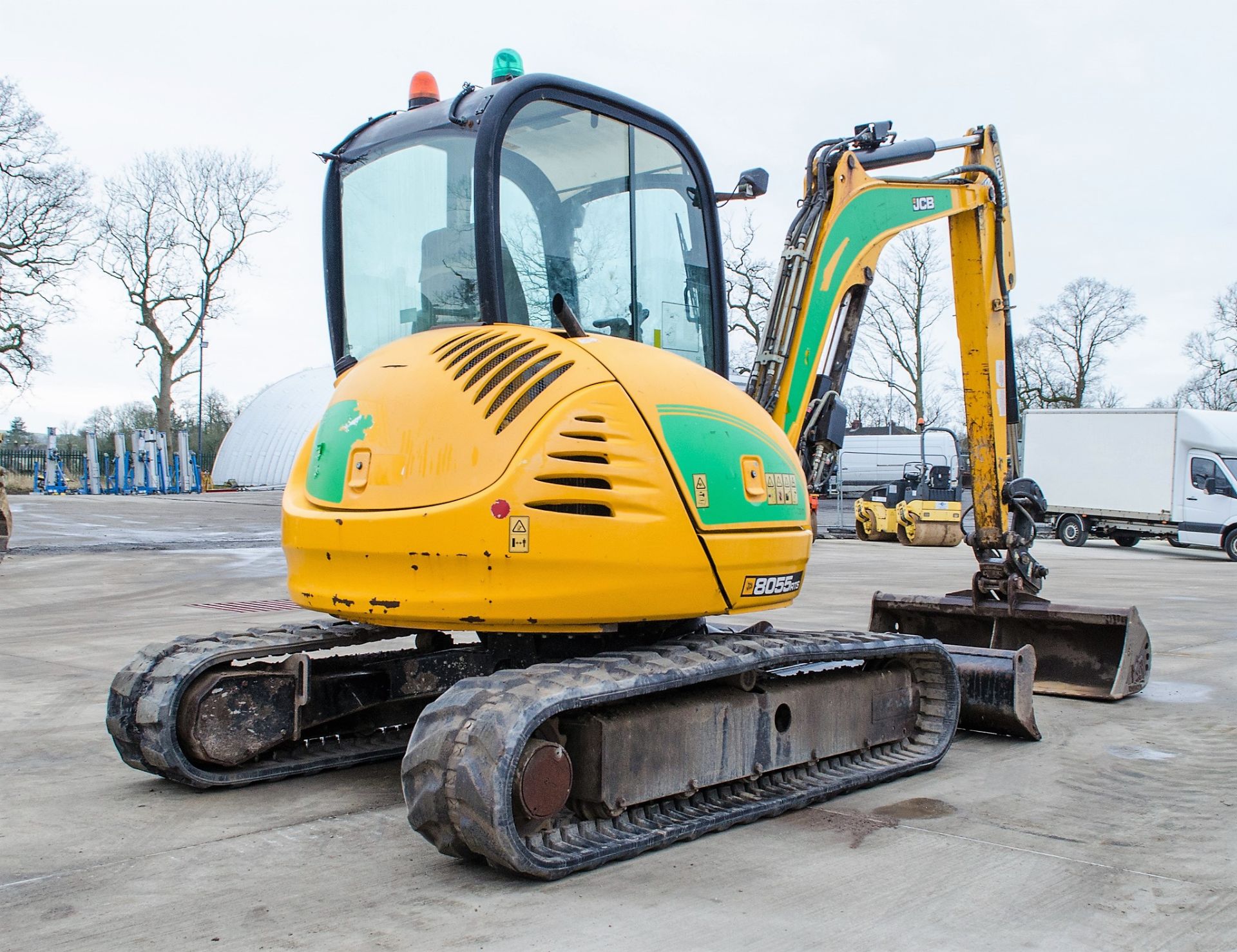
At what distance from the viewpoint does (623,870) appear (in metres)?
4.04

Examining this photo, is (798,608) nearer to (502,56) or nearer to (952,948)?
(502,56)

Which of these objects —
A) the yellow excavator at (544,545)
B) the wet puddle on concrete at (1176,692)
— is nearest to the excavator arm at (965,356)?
the wet puddle on concrete at (1176,692)

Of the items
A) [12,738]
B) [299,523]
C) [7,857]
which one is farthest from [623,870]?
Answer: [12,738]

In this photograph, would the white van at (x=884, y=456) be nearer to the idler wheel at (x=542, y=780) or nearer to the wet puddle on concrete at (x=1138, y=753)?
the wet puddle on concrete at (x=1138, y=753)

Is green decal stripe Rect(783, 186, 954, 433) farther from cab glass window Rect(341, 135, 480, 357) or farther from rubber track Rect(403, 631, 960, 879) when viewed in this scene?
cab glass window Rect(341, 135, 480, 357)

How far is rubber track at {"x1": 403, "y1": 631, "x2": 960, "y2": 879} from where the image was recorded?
3742mm

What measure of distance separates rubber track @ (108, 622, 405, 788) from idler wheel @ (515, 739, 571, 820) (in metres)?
1.73

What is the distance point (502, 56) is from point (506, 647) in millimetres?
2725

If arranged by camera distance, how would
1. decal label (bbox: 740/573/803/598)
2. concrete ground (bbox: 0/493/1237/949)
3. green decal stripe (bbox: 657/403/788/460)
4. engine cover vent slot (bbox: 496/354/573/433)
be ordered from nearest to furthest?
concrete ground (bbox: 0/493/1237/949) → engine cover vent slot (bbox: 496/354/573/433) → green decal stripe (bbox: 657/403/788/460) → decal label (bbox: 740/573/803/598)

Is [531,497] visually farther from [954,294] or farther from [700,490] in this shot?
[954,294]

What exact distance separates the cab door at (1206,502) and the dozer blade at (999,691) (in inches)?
801

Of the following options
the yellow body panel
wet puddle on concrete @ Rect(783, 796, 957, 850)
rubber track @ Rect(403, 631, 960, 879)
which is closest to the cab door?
rubber track @ Rect(403, 631, 960, 879)

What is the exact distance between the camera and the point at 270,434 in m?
58.9

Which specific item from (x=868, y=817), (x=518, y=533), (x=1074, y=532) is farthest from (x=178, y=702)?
(x=1074, y=532)
